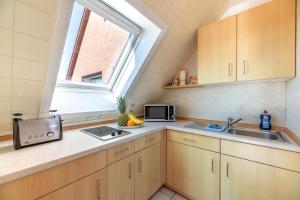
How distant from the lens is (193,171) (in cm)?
156

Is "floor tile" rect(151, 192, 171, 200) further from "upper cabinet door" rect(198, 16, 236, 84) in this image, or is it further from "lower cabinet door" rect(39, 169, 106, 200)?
"upper cabinet door" rect(198, 16, 236, 84)

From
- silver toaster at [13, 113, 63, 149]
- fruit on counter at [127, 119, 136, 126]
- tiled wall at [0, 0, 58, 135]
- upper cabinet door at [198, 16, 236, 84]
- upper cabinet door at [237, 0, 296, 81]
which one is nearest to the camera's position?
tiled wall at [0, 0, 58, 135]

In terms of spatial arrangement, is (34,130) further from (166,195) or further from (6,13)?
(166,195)

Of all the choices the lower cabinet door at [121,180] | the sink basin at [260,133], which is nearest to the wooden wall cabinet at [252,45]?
the sink basin at [260,133]

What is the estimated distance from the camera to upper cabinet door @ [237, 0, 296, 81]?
1.23 m

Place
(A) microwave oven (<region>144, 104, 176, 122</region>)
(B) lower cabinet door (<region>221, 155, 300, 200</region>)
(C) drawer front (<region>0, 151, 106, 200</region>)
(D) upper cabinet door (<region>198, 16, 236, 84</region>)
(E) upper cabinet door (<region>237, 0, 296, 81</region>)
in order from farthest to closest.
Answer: (A) microwave oven (<region>144, 104, 176, 122</region>) → (D) upper cabinet door (<region>198, 16, 236, 84</region>) → (E) upper cabinet door (<region>237, 0, 296, 81</region>) → (B) lower cabinet door (<region>221, 155, 300, 200</region>) → (C) drawer front (<region>0, 151, 106, 200</region>)

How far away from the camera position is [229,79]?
153cm

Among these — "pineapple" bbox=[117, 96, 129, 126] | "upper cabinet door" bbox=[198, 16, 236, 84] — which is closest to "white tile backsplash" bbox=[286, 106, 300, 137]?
"upper cabinet door" bbox=[198, 16, 236, 84]

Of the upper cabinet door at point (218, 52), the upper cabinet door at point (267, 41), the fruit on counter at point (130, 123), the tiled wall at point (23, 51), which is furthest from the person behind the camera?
the fruit on counter at point (130, 123)

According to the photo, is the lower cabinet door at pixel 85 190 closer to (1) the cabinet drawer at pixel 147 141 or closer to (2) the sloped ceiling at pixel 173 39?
(1) the cabinet drawer at pixel 147 141

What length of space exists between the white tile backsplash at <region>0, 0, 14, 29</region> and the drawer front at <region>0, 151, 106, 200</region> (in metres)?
0.86

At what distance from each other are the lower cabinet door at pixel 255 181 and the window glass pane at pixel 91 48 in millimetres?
1718

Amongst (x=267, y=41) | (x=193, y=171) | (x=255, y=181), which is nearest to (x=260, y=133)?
(x=255, y=181)

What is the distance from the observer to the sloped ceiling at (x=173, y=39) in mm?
1406
